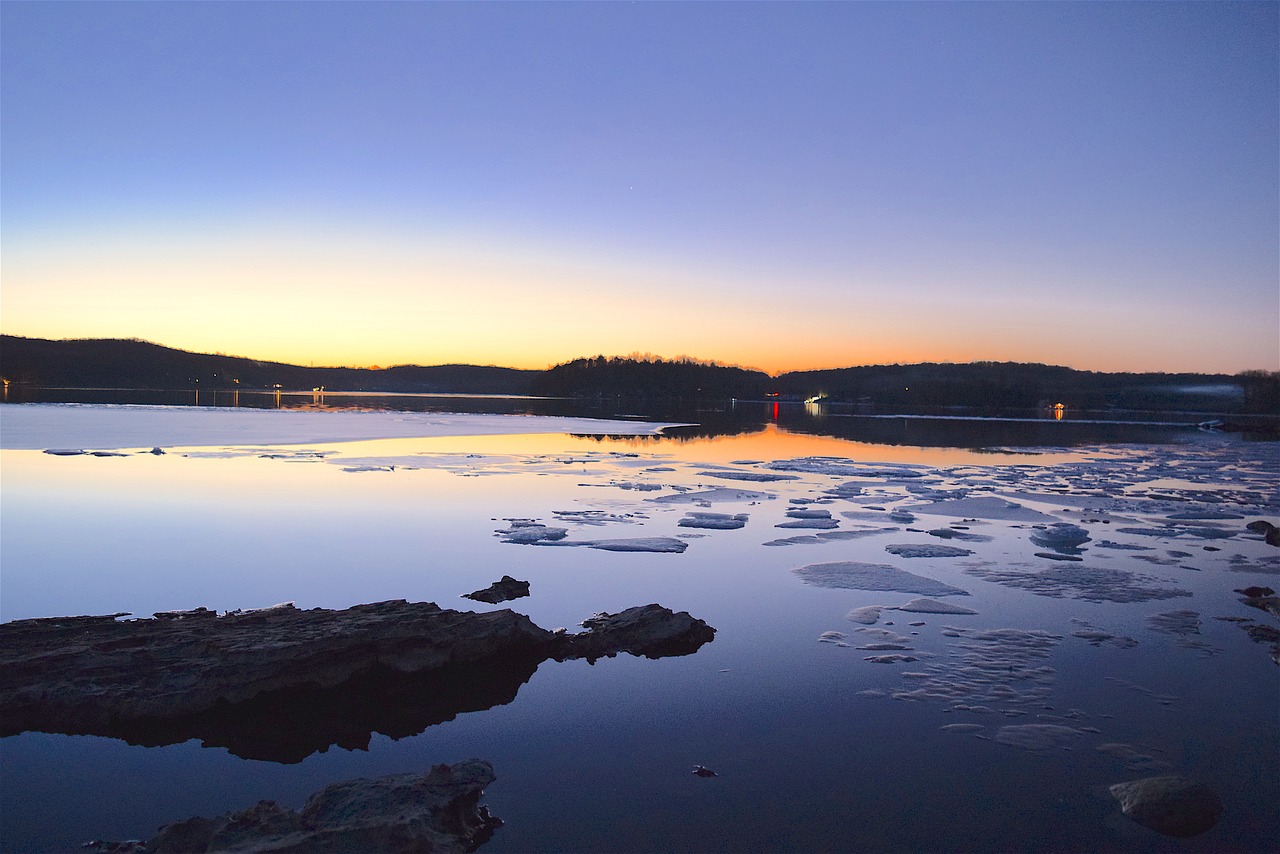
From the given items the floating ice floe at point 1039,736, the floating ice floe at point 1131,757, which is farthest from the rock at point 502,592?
the floating ice floe at point 1131,757

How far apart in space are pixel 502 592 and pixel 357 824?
3.58 meters

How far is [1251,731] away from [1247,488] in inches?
532

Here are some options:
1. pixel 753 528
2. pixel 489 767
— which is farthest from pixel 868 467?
pixel 489 767

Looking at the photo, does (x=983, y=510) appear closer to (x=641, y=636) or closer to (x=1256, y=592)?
(x=1256, y=592)

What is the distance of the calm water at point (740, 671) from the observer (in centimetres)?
350

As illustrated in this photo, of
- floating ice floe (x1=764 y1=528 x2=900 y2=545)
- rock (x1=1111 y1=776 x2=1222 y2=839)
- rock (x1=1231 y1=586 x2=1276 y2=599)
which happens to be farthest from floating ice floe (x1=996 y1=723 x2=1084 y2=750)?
floating ice floe (x1=764 y1=528 x2=900 y2=545)

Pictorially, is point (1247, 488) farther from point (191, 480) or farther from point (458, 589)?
point (191, 480)

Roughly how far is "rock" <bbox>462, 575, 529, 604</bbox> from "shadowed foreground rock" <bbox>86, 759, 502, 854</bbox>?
9.88ft

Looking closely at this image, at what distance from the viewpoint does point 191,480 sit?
45.1 ft

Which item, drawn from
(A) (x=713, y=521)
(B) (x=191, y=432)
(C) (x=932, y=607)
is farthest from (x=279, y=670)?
(B) (x=191, y=432)

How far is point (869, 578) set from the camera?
743cm

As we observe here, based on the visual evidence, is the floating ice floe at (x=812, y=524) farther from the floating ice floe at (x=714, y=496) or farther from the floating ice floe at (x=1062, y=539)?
the floating ice floe at (x=1062, y=539)

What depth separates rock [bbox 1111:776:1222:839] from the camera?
11.1 feet

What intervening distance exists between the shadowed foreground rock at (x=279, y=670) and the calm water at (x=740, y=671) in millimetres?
145
